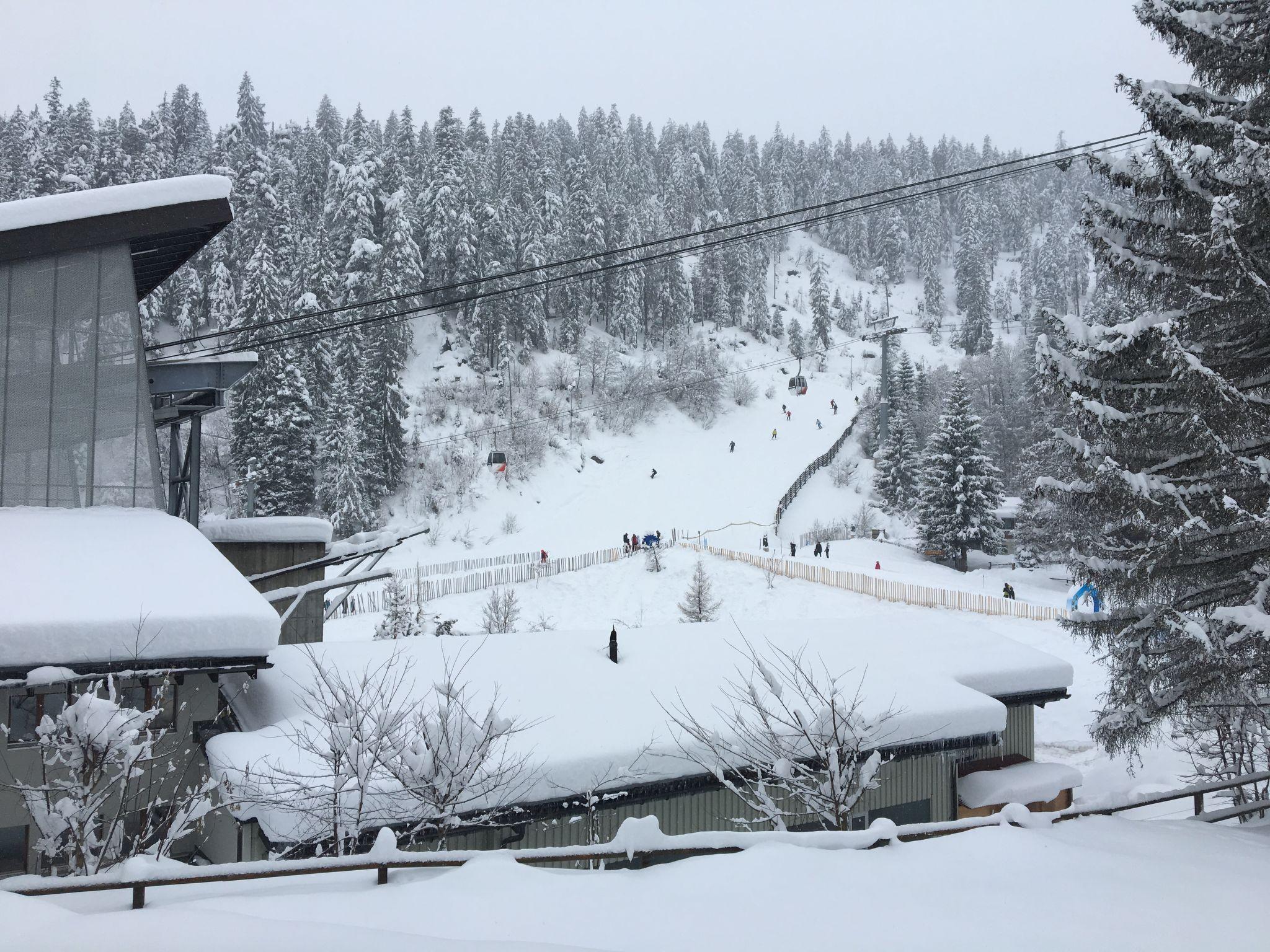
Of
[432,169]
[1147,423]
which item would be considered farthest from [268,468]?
[1147,423]

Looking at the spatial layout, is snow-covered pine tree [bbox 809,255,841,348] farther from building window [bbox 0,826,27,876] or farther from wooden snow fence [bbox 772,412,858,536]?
building window [bbox 0,826,27,876]

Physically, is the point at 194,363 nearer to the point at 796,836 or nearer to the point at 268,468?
the point at 796,836

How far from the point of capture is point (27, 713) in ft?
31.4

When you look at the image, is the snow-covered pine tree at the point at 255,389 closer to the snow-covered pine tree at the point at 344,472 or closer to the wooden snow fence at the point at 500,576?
the snow-covered pine tree at the point at 344,472

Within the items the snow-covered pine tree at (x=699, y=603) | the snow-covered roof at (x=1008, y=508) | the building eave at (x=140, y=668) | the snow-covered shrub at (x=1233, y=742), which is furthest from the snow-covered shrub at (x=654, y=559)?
the building eave at (x=140, y=668)

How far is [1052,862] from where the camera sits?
5977 mm

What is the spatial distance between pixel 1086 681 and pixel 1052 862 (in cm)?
2192

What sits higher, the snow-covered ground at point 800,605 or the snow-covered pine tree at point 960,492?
the snow-covered pine tree at point 960,492

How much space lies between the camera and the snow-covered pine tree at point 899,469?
178ft

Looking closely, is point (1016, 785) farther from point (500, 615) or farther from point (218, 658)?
point (500, 615)

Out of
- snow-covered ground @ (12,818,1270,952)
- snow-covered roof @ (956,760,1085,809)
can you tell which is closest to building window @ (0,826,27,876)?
snow-covered ground @ (12,818,1270,952)

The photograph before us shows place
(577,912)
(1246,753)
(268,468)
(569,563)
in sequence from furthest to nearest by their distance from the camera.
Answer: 1. (268,468)
2. (569,563)
3. (1246,753)
4. (577,912)

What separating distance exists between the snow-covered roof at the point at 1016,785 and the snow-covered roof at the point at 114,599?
10.3 meters

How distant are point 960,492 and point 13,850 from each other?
43.0 meters
